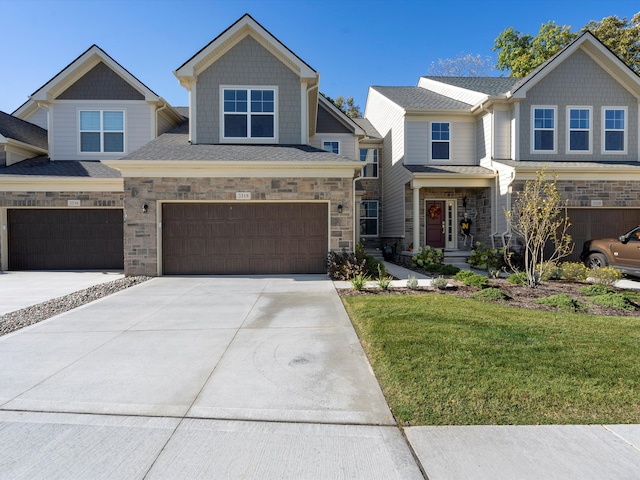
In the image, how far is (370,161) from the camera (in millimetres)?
18391

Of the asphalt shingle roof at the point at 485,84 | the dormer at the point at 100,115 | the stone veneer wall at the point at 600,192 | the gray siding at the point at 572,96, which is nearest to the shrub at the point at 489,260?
the stone veneer wall at the point at 600,192

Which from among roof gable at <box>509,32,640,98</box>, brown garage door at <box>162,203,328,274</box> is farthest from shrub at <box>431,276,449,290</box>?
roof gable at <box>509,32,640,98</box>

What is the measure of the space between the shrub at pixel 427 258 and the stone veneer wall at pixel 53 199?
420 inches

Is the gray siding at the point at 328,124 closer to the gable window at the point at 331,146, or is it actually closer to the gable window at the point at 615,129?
the gable window at the point at 331,146

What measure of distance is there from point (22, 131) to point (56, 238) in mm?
5549

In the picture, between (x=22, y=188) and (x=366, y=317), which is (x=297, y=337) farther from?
(x=22, y=188)

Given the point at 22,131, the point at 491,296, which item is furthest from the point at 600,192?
the point at 22,131

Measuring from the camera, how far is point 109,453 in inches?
106

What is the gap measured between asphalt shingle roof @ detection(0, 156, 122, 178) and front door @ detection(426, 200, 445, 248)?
11.9 metres

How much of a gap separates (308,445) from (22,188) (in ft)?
45.8

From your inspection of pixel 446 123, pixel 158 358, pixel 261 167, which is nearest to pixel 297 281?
pixel 261 167

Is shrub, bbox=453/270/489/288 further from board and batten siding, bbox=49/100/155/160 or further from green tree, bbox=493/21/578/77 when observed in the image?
green tree, bbox=493/21/578/77

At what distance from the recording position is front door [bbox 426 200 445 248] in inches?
593

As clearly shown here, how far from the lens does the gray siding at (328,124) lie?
15.8 metres
